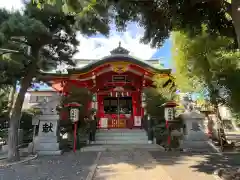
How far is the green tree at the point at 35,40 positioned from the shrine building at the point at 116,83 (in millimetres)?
3811

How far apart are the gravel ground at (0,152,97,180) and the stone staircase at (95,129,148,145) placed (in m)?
3.68

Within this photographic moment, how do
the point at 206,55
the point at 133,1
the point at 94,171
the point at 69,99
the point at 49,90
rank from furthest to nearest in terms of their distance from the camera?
the point at 49,90
the point at 69,99
the point at 206,55
the point at 94,171
the point at 133,1

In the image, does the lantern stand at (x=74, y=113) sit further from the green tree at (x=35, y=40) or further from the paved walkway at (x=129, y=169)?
the paved walkway at (x=129, y=169)

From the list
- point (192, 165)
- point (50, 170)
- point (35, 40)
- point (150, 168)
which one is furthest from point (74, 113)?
point (192, 165)

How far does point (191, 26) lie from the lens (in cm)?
607

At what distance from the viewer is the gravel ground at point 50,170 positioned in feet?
18.3

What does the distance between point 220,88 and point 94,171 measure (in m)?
5.38

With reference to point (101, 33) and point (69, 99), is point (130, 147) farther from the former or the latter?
point (101, 33)

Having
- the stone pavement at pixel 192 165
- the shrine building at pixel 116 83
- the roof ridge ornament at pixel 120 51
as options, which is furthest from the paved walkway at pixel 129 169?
the roof ridge ornament at pixel 120 51

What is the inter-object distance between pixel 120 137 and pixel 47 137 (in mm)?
4052

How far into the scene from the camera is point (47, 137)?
9406 millimetres

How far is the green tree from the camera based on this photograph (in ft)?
23.2

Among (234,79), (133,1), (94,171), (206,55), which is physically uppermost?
(133,1)

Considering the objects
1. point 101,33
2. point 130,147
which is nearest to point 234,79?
point 101,33
